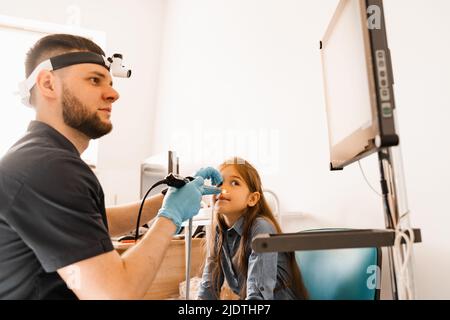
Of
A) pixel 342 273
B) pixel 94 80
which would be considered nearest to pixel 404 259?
pixel 342 273

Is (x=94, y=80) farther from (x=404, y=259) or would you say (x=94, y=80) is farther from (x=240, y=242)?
(x=404, y=259)

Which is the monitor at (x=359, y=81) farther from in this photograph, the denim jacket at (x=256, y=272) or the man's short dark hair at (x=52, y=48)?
the man's short dark hair at (x=52, y=48)

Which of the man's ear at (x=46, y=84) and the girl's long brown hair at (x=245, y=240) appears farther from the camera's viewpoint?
the girl's long brown hair at (x=245, y=240)

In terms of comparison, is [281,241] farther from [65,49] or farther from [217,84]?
[217,84]

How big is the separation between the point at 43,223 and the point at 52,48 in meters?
0.60

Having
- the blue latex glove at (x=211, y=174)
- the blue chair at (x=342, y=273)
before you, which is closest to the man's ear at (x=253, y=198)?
the blue latex glove at (x=211, y=174)

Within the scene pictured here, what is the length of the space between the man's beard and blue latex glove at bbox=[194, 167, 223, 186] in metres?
0.39

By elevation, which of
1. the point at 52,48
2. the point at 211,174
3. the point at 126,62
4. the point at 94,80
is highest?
the point at 126,62

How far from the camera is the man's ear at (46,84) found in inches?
40.1

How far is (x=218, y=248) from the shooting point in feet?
4.54

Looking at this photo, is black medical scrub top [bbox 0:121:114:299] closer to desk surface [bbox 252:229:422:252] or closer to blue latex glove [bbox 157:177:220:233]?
blue latex glove [bbox 157:177:220:233]

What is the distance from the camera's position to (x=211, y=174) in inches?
51.4

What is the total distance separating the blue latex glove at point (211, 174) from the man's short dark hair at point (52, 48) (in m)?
0.53

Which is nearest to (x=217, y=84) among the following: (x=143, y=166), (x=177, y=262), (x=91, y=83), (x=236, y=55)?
(x=236, y=55)
